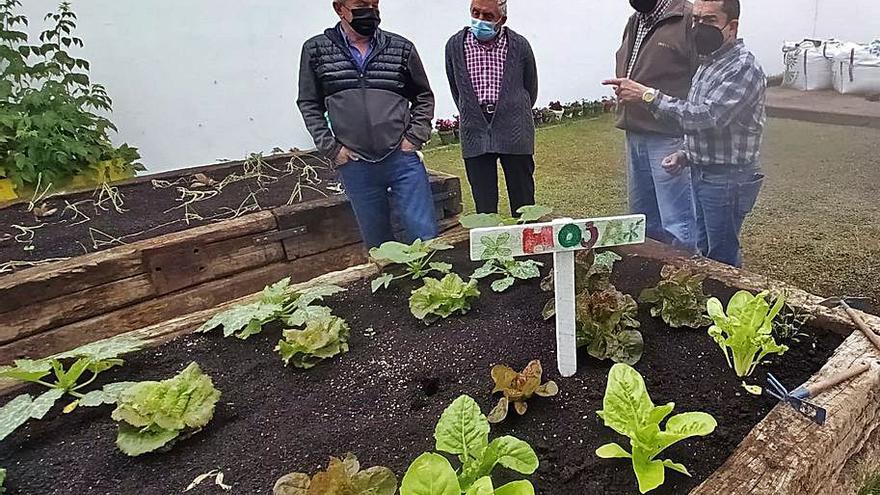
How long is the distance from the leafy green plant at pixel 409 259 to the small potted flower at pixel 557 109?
1.75 feet

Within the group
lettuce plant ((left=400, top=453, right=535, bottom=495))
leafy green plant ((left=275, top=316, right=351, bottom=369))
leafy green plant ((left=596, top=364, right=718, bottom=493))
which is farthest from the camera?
leafy green plant ((left=275, top=316, right=351, bottom=369))

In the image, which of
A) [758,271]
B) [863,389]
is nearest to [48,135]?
[758,271]

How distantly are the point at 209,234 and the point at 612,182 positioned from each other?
125cm

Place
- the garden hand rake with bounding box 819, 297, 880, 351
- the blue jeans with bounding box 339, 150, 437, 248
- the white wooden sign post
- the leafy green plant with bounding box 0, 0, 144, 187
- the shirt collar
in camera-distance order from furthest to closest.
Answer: the leafy green plant with bounding box 0, 0, 144, 187 < the blue jeans with bounding box 339, 150, 437, 248 < the shirt collar < the garden hand rake with bounding box 819, 297, 880, 351 < the white wooden sign post

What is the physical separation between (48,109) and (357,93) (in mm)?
1436

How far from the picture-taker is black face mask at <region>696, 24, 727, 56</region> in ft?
4.10

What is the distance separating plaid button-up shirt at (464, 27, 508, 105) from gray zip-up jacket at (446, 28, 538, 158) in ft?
0.04

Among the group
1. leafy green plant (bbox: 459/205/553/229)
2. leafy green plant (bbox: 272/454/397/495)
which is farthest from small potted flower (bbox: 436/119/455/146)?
leafy green plant (bbox: 272/454/397/495)

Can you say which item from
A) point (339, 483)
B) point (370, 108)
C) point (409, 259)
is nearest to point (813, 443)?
point (339, 483)

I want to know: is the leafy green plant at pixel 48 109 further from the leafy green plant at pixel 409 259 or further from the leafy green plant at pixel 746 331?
the leafy green plant at pixel 746 331

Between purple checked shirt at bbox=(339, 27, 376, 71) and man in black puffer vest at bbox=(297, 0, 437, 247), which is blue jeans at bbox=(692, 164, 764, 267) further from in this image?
purple checked shirt at bbox=(339, 27, 376, 71)

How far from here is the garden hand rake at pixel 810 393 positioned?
94 cm

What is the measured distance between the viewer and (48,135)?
242 cm

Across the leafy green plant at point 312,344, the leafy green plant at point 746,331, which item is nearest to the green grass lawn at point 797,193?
the leafy green plant at point 746,331
